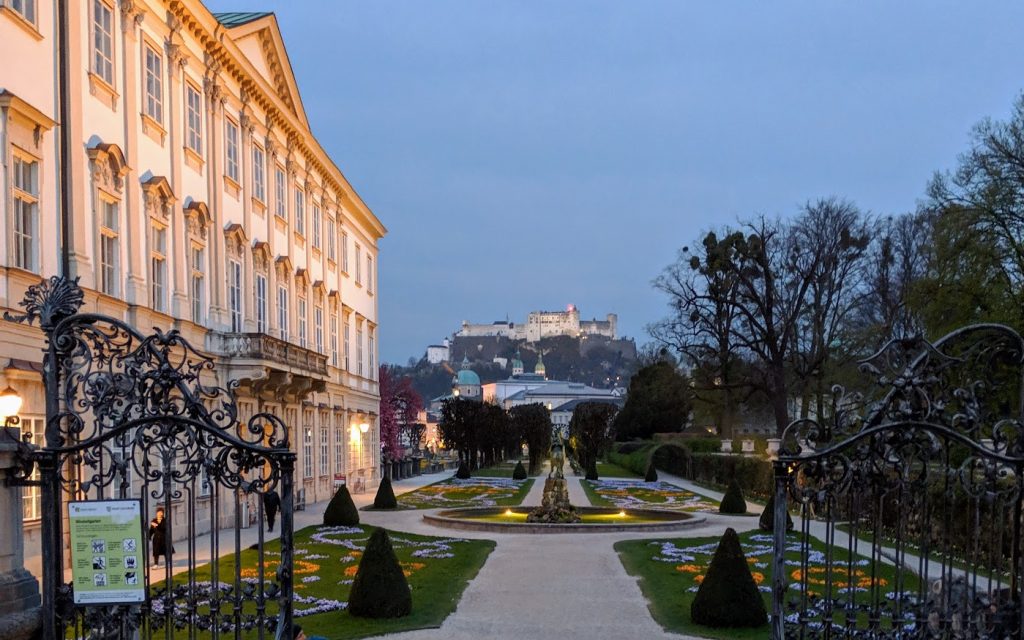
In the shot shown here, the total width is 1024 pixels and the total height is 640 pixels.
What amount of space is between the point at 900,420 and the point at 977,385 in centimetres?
67

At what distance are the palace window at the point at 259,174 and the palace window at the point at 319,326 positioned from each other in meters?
8.23

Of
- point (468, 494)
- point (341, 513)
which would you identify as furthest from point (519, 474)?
point (341, 513)

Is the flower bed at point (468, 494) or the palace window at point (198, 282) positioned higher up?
the palace window at point (198, 282)

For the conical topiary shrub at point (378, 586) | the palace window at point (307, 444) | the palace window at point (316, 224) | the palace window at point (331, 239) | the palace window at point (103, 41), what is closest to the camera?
the conical topiary shrub at point (378, 586)

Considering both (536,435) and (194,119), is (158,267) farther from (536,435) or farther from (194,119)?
(536,435)

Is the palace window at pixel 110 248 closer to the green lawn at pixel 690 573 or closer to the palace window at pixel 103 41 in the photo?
the palace window at pixel 103 41

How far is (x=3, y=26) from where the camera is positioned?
16.3 metres

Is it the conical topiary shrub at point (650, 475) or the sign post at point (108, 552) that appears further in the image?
the conical topiary shrub at point (650, 475)

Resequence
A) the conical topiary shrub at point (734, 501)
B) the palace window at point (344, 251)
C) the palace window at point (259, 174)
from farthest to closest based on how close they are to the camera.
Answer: the palace window at point (344, 251)
the palace window at point (259, 174)
the conical topiary shrub at point (734, 501)

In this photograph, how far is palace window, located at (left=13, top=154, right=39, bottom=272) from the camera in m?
16.9

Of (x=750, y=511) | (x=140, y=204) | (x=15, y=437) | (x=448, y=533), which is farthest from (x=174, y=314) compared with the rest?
(x=750, y=511)

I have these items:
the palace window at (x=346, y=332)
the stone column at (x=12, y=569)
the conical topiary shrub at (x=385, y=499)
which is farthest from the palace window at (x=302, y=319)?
the stone column at (x=12, y=569)

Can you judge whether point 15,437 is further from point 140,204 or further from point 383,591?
point 140,204

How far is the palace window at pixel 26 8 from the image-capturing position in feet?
55.5
